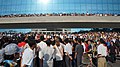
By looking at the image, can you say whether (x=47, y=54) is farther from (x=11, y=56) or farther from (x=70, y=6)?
(x=70, y=6)

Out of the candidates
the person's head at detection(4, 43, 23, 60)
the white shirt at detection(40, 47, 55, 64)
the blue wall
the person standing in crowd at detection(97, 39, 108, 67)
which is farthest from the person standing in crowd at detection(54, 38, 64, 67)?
the blue wall

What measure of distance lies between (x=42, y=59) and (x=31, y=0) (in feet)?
234

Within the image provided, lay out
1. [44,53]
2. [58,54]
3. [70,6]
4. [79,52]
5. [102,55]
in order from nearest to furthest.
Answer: [44,53]
[58,54]
[102,55]
[79,52]
[70,6]

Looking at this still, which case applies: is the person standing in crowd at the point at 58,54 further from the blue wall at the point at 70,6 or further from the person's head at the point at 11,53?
the blue wall at the point at 70,6

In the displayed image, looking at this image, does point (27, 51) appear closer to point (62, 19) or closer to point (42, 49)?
point (42, 49)

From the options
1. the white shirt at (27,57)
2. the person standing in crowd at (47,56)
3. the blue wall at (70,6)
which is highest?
the white shirt at (27,57)

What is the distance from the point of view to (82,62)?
1316cm

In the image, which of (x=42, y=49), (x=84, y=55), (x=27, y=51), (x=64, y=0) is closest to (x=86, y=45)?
(x=84, y=55)

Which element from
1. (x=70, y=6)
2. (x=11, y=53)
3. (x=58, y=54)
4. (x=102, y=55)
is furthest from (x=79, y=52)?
(x=70, y=6)

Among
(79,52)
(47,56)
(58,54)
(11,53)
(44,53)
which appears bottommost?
(79,52)

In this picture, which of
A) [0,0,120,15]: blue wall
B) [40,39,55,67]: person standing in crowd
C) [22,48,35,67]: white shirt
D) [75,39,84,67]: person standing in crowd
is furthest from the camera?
[0,0,120,15]: blue wall

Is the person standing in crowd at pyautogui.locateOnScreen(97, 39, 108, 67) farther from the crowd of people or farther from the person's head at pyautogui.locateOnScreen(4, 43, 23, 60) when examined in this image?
the person's head at pyautogui.locateOnScreen(4, 43, 23, 60)

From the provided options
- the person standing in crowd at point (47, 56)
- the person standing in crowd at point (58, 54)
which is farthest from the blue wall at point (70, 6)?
the person standing in crowd at point (47, 56)

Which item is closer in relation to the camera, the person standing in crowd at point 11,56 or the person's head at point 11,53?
the person standing in crowd at point 11,56
